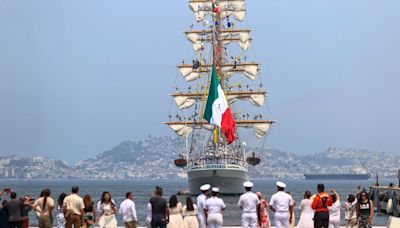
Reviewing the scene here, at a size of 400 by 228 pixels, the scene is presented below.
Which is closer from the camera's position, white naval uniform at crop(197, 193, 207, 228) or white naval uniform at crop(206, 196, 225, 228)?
white naval uniform at crop(206, 196, 225, 228)

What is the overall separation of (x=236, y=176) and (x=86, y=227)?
64092 mm

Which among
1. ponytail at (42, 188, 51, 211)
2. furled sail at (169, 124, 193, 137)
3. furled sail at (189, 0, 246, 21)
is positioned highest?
furled sail at (189, 0, 246, 21)

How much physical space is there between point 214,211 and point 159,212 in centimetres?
133

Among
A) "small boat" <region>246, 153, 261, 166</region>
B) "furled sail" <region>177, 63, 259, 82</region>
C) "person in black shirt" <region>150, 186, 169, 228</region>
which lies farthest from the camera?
"furled sail" <region>177, 63, 259, 82</region>

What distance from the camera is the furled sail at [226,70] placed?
317ft

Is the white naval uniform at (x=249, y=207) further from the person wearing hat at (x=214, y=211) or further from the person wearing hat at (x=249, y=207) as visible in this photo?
the person wearing hat at (x=214, y=211)

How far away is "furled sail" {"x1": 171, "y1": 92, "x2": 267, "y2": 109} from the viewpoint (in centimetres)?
9494

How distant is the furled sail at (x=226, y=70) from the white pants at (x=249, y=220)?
250 ft

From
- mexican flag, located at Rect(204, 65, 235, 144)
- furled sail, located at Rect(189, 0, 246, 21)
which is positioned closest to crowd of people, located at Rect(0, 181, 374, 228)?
mexican flag, located at Rect(204, 65, 235, 144)

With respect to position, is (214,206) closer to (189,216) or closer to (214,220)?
(214,220)

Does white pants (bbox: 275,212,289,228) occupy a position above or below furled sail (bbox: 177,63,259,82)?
below

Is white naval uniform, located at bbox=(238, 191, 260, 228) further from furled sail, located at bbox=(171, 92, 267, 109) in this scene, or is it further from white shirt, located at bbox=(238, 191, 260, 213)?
furled sail, located at bbox=(171, 92, 267, 109)

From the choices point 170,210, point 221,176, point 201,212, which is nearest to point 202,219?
point 201,212

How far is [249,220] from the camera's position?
20.5 m
